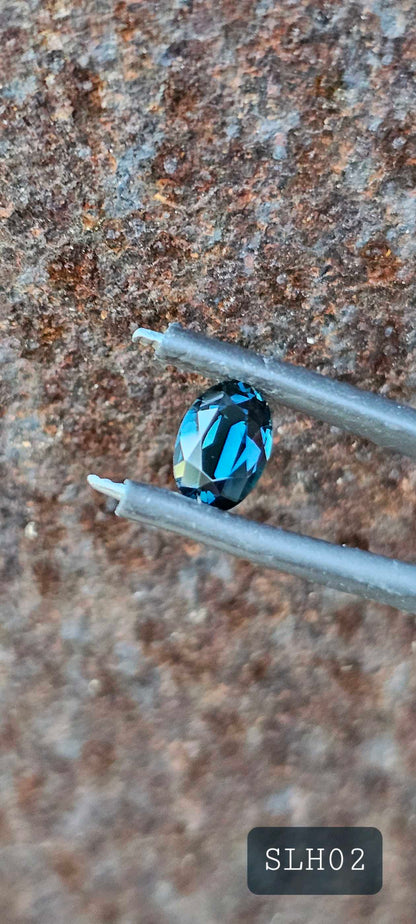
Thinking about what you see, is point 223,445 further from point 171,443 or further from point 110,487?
point 171,443

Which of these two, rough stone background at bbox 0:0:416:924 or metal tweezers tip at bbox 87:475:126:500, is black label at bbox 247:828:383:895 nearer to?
rough stone background at bbox 0:0:416:924

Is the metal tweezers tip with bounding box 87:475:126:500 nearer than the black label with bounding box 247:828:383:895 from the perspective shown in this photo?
Yes

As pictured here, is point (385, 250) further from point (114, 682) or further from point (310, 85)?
point (114, 682)

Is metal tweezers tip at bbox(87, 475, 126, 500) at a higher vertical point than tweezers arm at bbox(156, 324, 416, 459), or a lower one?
lower

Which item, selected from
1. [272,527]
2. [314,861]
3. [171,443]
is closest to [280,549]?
[272,527]

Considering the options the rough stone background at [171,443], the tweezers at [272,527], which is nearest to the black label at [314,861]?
the rough stone background at [171,443]

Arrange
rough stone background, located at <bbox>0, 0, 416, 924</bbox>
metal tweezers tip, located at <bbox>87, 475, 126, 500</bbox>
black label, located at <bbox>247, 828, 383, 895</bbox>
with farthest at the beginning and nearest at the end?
1. black label, located at <bbox>247, 828, 383, 895</bbox>
2. rough stone background, located at <bbox>0, 0, 416, 924</bbox>
3. metal tweezers tip, located at <bbox>87, 475, 126, 500</bbox>

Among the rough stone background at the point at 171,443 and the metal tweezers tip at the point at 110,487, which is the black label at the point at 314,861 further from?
the metal tweezers tip at the point at 110,487

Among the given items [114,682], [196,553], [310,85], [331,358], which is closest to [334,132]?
[310,85]

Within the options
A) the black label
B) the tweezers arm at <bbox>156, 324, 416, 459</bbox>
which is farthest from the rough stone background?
the tweezers arm at <bbox>156, 324, 416, 459</bbox>

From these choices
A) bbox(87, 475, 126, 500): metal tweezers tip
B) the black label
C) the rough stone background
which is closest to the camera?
bbox(87, 475, 126, 500): metal tweezers tip
